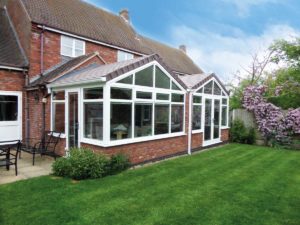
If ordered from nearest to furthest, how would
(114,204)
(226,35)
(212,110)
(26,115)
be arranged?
1. (114,204)
2. (26,115)
3. (212,110)
4. (226,35)

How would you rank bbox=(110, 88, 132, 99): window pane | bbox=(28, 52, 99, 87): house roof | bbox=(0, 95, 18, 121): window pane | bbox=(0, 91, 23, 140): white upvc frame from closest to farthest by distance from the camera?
bbox=(110, 88, 132, 99): window pane
bbox=(28, 52, 99, 87): house roof
bbox=(0, 95, 18, 121): window pane
bbox=(0, 91, 23, 140): white upvc frame

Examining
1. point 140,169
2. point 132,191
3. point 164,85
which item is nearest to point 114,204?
point 132,191

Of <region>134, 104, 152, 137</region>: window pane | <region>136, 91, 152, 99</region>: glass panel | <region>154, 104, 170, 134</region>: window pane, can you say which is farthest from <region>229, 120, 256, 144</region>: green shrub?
<region>136, 91, 152, 99</region>: glass panel

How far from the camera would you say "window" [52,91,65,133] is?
8.96 m

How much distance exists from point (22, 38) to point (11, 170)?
703cm

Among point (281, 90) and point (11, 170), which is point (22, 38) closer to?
point (11, 170)

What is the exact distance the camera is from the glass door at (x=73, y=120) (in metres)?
8.24

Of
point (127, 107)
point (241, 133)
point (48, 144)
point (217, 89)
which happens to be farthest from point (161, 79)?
point (241, 133)

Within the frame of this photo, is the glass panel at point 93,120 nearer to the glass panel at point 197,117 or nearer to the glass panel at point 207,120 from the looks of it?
the glass panel at point 197,117

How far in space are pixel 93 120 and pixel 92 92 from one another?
3.01ft

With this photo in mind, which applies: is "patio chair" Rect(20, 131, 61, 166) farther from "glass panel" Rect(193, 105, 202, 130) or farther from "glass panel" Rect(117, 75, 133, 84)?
"glass panel" Rect(193, 105, 202, 130)

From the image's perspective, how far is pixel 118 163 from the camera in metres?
7.11

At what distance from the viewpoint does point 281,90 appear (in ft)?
46.5

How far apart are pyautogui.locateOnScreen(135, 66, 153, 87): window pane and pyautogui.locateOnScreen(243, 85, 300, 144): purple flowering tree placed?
27.3ft
